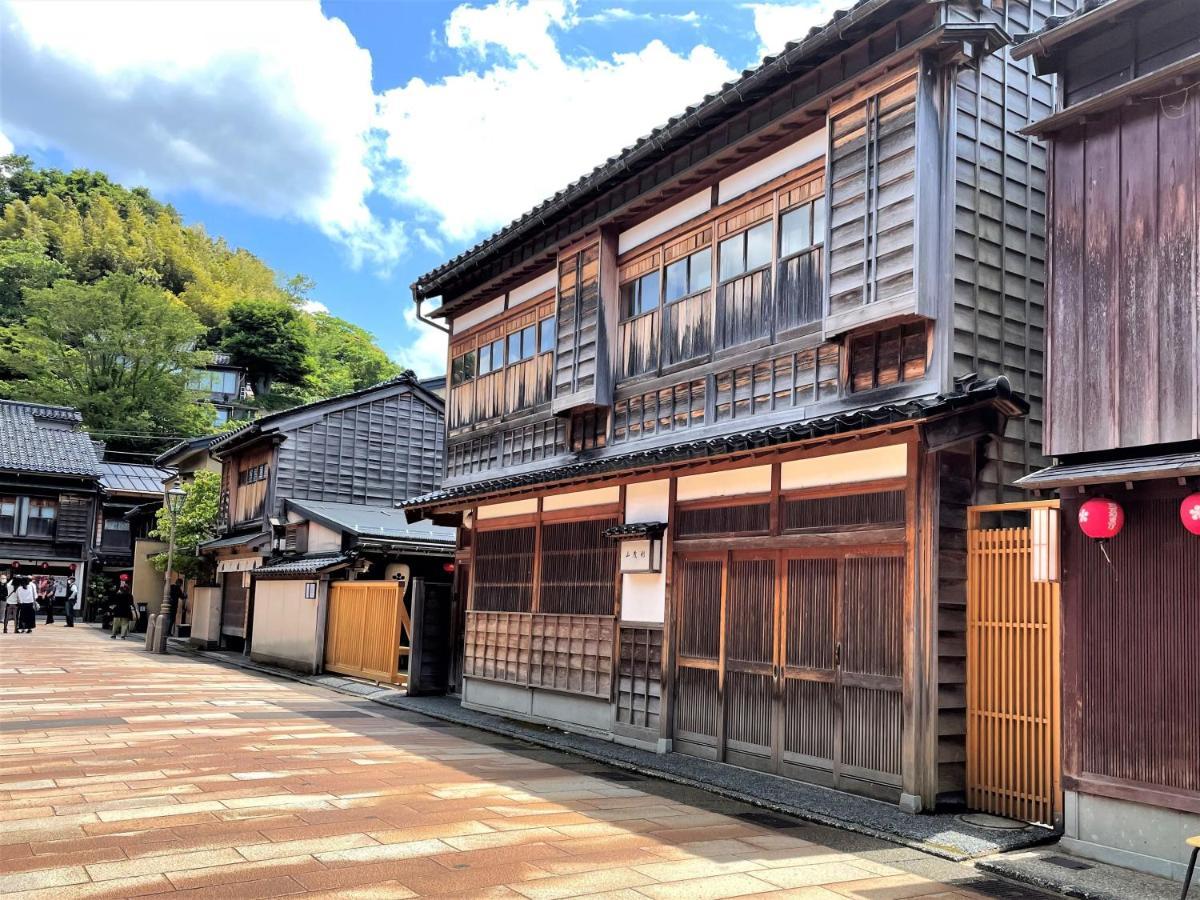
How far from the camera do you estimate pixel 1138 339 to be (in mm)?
7480

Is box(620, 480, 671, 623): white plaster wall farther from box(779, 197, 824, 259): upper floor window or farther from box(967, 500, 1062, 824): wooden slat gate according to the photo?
box(967, 500, 1062, 824): wooden slat gate

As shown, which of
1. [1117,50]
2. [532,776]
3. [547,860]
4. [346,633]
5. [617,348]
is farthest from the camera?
[346,633]

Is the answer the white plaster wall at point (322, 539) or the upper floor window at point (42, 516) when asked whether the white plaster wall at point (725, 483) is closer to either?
the white plaster wall at point (322, 539)

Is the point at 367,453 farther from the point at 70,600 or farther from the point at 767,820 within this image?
the point at 767,820

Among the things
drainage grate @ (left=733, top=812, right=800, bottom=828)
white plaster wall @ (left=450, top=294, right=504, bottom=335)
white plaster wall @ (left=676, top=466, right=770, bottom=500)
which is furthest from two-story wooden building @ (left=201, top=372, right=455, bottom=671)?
drainage grate @ (left=733, top=812, right=800, bottom=828)

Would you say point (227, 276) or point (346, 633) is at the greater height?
point (227, 276)

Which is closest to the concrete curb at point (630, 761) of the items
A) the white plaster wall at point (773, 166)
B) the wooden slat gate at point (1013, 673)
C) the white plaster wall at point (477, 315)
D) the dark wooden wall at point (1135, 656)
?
the wooden slat gate at point (1013, 673)

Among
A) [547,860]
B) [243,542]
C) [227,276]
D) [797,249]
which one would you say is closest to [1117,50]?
[797,249]

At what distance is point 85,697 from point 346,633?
649 centimetres

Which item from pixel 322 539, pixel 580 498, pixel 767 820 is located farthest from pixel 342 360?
pixel 767 820

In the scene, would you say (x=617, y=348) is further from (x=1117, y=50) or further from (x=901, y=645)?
(x=1117, y=50)

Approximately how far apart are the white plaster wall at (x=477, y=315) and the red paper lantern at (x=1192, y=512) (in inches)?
522

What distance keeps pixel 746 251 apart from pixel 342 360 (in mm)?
65510

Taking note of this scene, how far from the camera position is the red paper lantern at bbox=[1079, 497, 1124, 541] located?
7438 mm
